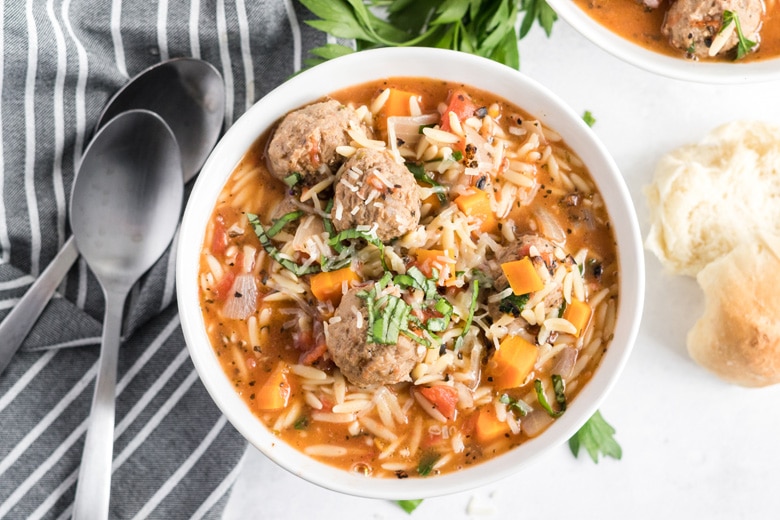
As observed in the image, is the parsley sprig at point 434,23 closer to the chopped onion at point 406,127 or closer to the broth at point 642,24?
the broth at point 642,24

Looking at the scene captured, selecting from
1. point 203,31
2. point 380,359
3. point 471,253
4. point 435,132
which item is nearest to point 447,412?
point 380,359

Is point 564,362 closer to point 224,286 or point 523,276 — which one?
point 523,276

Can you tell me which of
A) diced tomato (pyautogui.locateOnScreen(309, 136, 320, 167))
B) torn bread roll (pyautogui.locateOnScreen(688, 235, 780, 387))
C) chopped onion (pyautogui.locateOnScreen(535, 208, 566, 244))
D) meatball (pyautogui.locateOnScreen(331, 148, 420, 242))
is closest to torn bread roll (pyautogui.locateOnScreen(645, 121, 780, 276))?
torn bread roll (pyautogui.locateOnScreen(688, 235, 780, 387))

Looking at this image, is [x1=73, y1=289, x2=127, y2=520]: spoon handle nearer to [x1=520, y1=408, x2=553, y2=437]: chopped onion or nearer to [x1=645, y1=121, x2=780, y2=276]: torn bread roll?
[x1=520, y1=408, x2=553, y2=437]: chopped onion

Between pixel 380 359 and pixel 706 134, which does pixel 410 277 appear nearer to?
pixel 380 359

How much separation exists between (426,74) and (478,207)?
73cm

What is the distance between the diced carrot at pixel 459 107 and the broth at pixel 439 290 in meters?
0.03

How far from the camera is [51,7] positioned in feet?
14.1

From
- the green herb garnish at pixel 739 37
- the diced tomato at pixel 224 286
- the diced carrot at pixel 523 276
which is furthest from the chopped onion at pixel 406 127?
the green herb garnish at pixel 739 37

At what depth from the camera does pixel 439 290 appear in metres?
3.65

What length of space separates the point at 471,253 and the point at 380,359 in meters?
0.70

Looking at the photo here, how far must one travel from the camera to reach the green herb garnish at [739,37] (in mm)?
4098

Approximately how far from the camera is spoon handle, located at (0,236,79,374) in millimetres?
4348

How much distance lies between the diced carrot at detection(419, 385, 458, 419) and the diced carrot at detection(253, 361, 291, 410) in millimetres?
660
